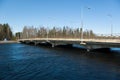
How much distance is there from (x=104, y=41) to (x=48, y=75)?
32.0 meters

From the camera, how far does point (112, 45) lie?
182 ft

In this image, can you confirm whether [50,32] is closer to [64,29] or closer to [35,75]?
[64,29]

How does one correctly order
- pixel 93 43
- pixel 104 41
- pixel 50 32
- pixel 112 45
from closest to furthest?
pixel 112 45
pixel 104 41
pixel 93 43
pixel 50 32

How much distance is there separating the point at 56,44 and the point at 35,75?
245 feet

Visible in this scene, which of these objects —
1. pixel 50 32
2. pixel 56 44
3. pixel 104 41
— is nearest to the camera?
pixel 104 41

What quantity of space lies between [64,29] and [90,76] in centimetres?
16813

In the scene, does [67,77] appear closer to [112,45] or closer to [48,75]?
[48,75]

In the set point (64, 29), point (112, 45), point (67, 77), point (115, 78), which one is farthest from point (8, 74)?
point (64, 29)

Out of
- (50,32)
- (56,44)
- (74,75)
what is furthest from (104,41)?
(50,32)

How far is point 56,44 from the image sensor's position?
104 m

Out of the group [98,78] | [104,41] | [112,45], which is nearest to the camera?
[98,78]

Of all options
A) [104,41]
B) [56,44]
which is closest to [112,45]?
[104,41]

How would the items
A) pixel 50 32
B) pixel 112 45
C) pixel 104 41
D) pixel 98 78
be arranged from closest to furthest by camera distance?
1. pixel 98 78
2. pixel 112 45
3. pixel 104 41
4. pixel 50 32

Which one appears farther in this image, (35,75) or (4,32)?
(4,32)
